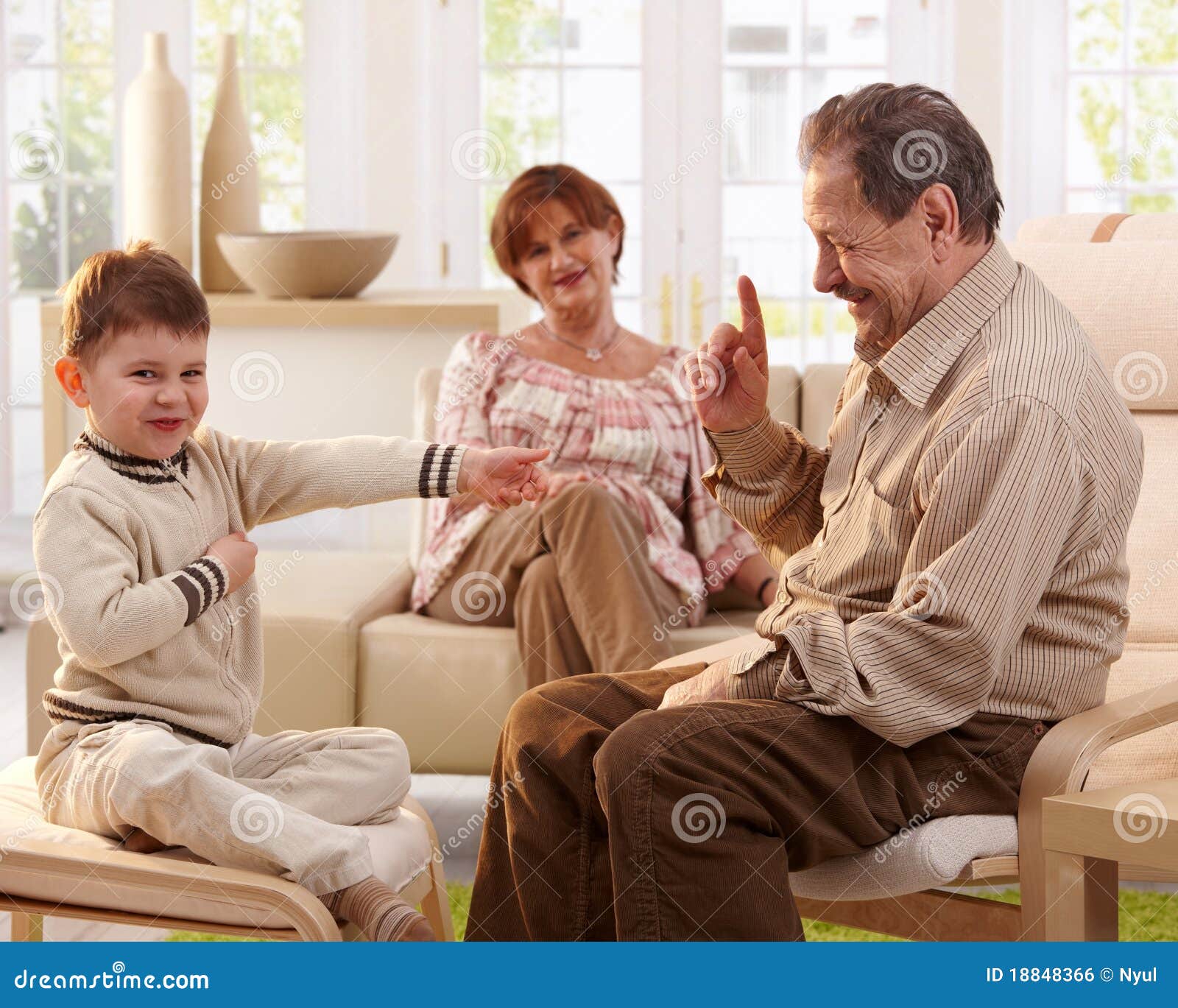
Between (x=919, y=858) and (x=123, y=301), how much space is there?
3.18 ft

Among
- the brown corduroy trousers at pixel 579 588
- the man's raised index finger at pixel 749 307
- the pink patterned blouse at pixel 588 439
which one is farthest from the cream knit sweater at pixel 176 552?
the pink patterned blouse at pixel 588 439

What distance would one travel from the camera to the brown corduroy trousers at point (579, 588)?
2.40 m

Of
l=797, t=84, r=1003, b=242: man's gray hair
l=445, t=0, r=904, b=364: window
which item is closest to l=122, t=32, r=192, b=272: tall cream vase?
l=445, t=0, r=904, b=364: window

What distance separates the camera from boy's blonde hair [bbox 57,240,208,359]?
1437 millimetres

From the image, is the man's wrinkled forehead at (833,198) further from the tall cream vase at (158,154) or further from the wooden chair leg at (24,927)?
the tall cream vase at (158,154)

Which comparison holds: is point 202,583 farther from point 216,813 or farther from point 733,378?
point 733,378

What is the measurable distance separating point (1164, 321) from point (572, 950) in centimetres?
132

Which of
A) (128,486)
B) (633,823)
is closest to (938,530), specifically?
(633,823)

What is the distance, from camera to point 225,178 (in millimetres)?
3328

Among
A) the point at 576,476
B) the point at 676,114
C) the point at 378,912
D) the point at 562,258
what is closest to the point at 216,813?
the point at 378,912

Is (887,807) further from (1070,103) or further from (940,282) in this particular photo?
(1070,103)

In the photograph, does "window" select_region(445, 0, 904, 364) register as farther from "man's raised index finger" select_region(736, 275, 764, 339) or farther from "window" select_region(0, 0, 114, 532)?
"man's raised index finger" select_region(736, 275, 764, 339)

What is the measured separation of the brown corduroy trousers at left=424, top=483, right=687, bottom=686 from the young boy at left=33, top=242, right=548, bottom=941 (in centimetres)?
81

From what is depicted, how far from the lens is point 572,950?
1.07m
